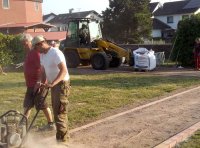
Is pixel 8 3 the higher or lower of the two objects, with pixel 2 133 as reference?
higher

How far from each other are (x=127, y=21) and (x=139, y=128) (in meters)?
40.6

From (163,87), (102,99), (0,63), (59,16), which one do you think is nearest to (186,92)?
(163,87)

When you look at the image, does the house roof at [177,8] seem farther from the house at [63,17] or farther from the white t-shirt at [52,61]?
the white t-shirt at [52,61]

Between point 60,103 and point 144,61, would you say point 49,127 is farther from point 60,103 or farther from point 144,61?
point 144,61

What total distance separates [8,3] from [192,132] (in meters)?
40.1

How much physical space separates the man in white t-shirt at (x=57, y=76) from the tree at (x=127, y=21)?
40643mm

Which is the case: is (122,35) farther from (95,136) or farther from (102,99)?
(95,136)

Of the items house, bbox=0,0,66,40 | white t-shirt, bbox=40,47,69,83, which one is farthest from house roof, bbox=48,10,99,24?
white t-shirt, bbox=40,47,69,83

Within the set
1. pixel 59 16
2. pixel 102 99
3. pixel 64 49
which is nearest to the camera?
pixel 102 99

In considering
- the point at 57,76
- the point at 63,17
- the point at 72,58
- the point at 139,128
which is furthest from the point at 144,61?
the point at 63,17

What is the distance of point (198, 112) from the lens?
1002 centimetres

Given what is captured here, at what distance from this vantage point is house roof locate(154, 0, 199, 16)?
235ft

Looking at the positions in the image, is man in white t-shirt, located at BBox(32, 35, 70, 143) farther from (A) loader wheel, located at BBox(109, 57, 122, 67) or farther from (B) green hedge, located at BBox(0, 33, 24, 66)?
→ (A) loader wheel, located at BBox(109, 57, 122, 67)

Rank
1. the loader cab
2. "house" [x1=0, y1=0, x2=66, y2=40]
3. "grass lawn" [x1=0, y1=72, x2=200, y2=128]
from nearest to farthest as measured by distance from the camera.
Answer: "grass lawn" [x1=0, y1=72, x2=200, y2=128]
the loader cab
"house" [x1=0, y1=0, x2=66, y2=40]
